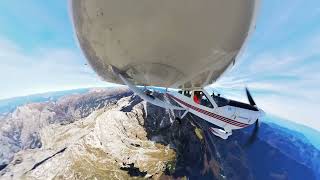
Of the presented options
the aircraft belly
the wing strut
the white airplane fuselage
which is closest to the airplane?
the aircraft belly

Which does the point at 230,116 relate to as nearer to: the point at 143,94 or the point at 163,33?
the point at 143,94

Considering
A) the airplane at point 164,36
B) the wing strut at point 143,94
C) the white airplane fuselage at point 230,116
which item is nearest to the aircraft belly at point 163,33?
the airplane at point 164,36

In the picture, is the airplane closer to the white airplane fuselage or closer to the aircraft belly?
the aircraft belly

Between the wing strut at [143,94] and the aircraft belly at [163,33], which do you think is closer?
the aircraft belly at [163,33]

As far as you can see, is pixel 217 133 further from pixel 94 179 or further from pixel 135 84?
pixel 94 179

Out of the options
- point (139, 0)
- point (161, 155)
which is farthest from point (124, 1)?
point (161, 155)

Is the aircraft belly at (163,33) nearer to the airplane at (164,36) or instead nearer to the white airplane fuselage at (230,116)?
the airplane at (164,36)

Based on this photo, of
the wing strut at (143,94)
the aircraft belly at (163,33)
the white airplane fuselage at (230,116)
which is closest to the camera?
the aircraft belly at (163,33)

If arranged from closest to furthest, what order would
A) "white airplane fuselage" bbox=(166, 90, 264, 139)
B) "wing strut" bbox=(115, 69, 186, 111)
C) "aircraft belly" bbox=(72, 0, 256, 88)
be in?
"aircraft belly" bbox=(72, 0, 256, 88) → "wing strut" bbox=(115, 69, 186, 111) → "white airplane fuselage" bbox=(166, 90, 264, 139)

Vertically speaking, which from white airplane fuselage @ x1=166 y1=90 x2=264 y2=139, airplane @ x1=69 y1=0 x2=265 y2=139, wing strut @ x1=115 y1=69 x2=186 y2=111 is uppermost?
airplane @ x1=69 y1=0 x2=265 y2=139
